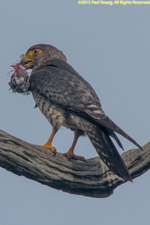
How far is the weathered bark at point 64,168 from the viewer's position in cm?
604

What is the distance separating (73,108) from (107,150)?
1066mm

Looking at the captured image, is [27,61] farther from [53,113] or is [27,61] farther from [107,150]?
[107,150]

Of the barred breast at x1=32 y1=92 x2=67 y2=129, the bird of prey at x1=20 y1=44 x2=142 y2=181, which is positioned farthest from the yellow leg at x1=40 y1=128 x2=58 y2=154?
the barred breast at x1=32 y1=92 x2=67 y2=129

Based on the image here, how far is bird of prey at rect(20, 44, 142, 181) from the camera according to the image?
6.69 metres

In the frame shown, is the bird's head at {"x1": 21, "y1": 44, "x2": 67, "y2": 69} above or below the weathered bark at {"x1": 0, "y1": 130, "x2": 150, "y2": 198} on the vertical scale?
above

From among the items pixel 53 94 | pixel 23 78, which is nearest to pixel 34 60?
pixel 23 78

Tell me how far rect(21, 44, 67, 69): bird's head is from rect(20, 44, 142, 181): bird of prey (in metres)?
0.04

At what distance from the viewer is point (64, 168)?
6.74 metres

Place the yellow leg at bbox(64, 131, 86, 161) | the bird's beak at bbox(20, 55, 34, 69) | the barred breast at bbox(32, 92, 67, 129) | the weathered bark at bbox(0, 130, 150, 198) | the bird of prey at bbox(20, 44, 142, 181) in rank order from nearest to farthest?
the weathered bark at bbox(0, 130, 150, 198), the bird of prey at bbox(20, 44, 142, 181), the yellow leg at bbox(64, 131, 86, 161), the barred breast at bbox(32, 92, 67, 129), the bird's beak at bbox(20, 55, 34, 69)

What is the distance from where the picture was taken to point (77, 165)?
699 cm

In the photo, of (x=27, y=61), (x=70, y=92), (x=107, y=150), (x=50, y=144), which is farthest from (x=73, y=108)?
(x=27, y=61)

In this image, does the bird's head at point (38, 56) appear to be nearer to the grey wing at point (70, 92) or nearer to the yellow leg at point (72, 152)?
the grey wing at point (70, 92)

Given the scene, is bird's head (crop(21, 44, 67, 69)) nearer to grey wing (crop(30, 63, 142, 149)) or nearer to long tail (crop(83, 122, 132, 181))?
grey wing (crop(30, 63, 142, 149))

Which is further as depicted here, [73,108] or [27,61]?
[27,61]
